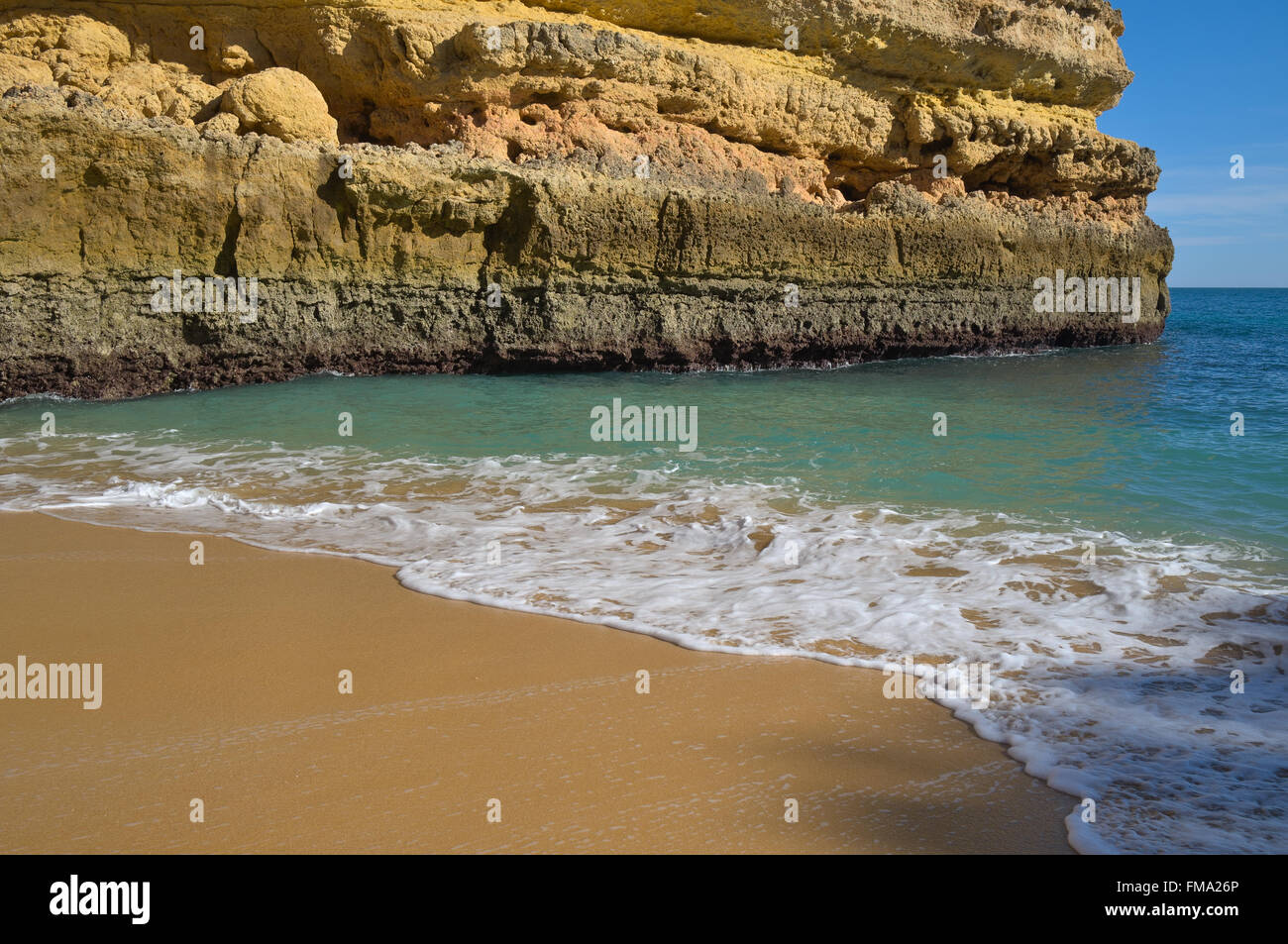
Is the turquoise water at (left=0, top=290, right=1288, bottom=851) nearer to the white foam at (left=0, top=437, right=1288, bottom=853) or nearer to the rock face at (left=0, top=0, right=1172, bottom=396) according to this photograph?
the white foam at (left=0, top=437, right=1288, bottom=853)

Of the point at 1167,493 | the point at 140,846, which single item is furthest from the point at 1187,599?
the point at 140,846

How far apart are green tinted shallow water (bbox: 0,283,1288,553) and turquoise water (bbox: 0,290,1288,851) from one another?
0.05 metres

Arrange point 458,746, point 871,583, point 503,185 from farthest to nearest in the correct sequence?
point 503,185 < point 871,583 < point 458,746

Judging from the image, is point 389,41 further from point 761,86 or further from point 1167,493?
point 1167,493

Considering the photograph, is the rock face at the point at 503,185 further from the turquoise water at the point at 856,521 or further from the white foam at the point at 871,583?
the white foam at the point at 871,583

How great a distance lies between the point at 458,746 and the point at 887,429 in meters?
6.45

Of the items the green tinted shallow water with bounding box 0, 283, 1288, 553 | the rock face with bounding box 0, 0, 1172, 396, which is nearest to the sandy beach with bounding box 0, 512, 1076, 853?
the green tinted shallow water with bounding box 0, 283, 1288, 553

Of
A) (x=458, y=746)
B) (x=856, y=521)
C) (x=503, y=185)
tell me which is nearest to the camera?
(x=458, y=746)

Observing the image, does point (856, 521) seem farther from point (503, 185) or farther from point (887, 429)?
point (503, 185)

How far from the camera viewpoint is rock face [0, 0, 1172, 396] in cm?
977

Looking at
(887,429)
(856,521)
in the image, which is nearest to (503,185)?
(887,429)

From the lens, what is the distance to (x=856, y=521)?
535cm

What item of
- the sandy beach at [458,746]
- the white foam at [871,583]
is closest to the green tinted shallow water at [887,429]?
the white foam at [871,583]

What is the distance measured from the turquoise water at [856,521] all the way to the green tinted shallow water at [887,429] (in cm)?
5
